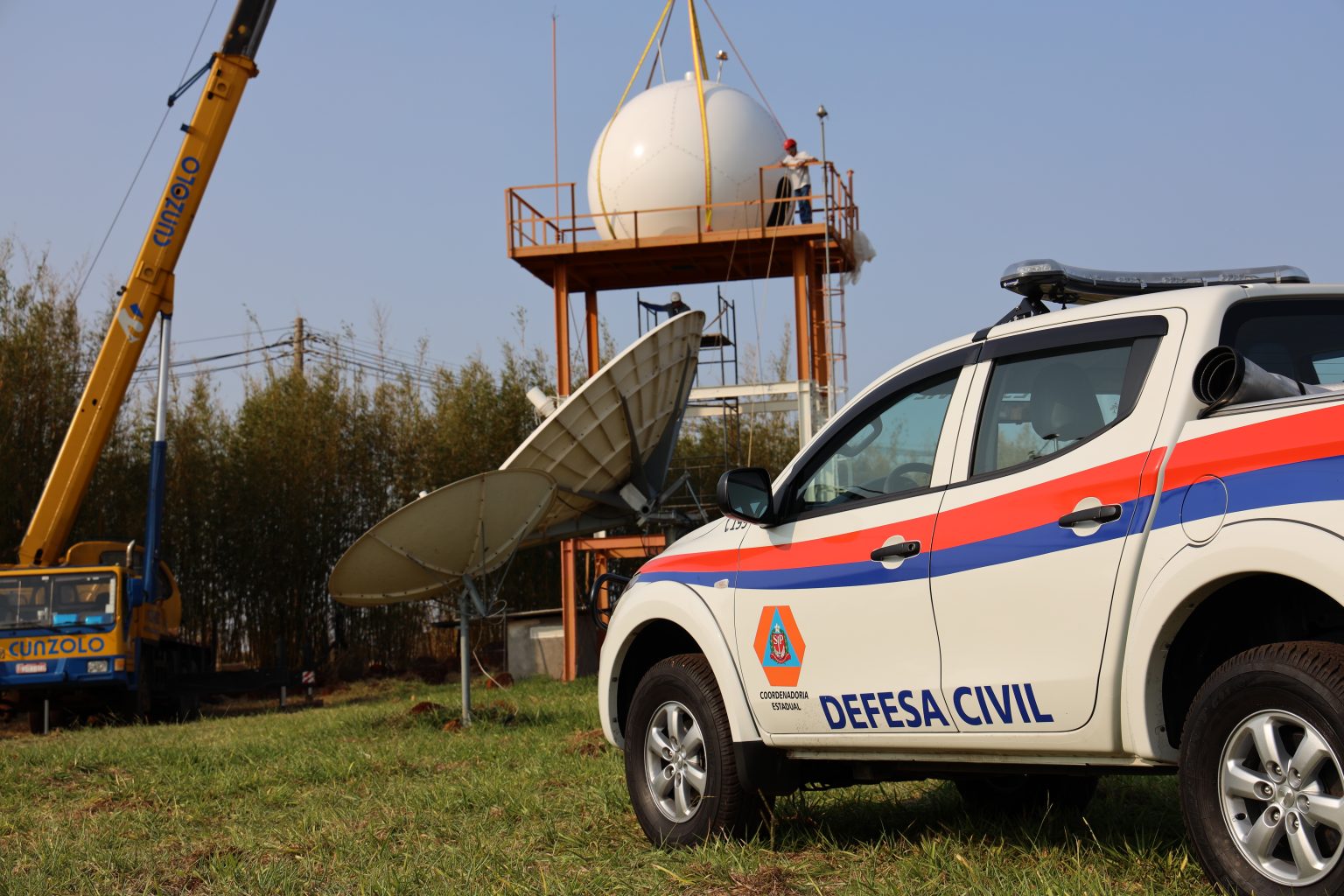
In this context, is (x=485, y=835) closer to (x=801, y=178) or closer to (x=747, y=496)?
(x=747, y=496)

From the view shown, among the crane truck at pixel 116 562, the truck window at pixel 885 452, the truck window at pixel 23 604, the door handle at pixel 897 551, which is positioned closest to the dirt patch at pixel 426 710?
the crane truck at pixel 116 562

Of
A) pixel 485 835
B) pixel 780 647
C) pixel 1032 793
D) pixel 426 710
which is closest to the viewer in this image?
pixel 780 647

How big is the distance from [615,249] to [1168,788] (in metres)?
18.1

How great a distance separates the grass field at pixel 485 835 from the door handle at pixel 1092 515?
1.28 m

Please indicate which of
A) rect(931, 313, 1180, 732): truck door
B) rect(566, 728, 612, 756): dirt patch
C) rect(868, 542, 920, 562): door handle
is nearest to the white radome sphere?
rect(566, 728, 612, 756): dirt patch

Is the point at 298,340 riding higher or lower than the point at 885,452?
higher

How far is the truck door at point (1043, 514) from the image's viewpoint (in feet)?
15.1

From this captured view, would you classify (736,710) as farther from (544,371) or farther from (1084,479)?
(544,371)

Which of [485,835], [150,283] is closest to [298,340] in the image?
[150,283]

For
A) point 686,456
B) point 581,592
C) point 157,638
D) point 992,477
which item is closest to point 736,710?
point 992,477

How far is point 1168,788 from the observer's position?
7359 millimetres

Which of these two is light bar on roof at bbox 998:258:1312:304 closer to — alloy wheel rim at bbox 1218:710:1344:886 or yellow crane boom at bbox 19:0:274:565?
alloy wheel rim at bbox 1218:710:1344:886

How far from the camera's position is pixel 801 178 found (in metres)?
24.3

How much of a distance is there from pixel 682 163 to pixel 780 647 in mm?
19056
